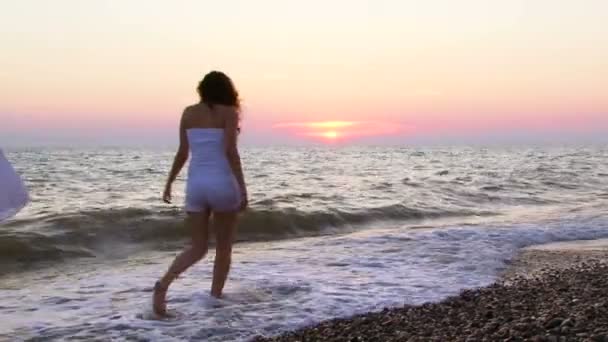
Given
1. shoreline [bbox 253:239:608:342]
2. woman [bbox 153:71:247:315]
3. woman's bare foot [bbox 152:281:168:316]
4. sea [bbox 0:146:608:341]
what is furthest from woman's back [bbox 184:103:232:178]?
shoreline [bbox 253:239:608:342]

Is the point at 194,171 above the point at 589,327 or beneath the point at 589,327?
above

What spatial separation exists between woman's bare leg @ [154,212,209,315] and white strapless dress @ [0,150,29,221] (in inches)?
56.9

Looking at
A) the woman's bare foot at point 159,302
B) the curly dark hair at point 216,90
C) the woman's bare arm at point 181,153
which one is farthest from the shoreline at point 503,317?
the curly dark hair at point 216,90

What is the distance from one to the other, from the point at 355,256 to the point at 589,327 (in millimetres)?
4901

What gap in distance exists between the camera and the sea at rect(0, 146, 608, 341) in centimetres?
585

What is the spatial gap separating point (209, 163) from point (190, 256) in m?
0.88

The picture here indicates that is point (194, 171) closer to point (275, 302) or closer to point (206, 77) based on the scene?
point (206, 77)

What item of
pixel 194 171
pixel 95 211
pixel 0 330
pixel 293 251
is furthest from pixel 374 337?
pixel 95 211

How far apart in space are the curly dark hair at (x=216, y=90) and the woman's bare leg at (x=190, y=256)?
99cm

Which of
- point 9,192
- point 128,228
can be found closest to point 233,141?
point 9,192

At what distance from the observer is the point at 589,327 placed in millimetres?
4285

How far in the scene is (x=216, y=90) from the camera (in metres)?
5.69

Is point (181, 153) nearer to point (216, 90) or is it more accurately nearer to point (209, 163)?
point (209, 163)

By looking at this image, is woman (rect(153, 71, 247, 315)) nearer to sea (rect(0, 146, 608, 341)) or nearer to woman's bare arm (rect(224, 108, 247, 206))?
woman's bare arm (rect(224, 108, 247, 206))
